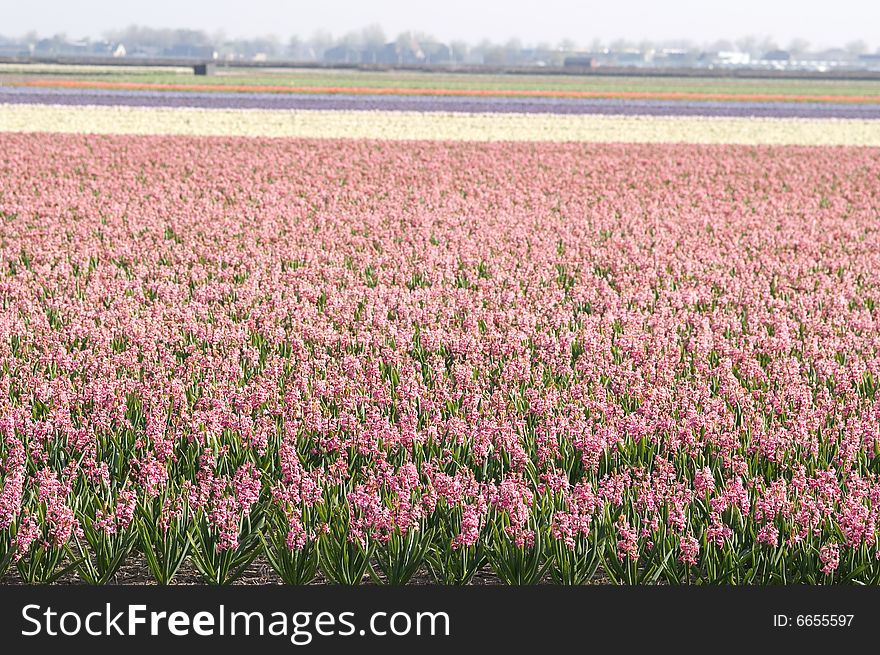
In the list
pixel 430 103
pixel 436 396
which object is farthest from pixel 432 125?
pixel 436 396

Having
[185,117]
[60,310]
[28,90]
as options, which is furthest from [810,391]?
[28,90]

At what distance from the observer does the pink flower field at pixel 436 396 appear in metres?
5.90

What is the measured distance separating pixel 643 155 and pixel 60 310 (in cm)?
2106

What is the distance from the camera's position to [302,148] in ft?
97.2

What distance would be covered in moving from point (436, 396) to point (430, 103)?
48.3 m

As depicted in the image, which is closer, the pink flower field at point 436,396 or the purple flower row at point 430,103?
the pink flower field at point 436,396

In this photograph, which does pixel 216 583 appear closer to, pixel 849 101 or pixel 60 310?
pixel 60 310

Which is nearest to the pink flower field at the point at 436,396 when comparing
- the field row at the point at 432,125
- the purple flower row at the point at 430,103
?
the field row at the point at 432,125

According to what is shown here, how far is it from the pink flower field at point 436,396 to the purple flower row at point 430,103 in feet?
109

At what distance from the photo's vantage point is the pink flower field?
19.4 ft

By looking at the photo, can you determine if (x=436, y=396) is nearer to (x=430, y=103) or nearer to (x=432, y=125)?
(x=432, y=125)

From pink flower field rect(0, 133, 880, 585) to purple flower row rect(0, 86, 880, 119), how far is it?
3312cm

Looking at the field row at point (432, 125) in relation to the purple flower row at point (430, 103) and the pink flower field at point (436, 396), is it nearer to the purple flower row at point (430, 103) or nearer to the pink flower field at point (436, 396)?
the purple flower row at point (430, 103)

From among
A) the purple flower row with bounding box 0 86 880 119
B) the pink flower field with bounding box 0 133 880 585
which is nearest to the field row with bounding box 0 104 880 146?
the purple flower row with bounding box 0 86 880 119
